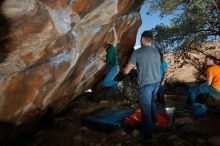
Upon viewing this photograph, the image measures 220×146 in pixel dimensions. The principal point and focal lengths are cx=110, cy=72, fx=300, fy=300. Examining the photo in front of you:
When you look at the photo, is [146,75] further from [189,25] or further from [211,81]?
[189,25]

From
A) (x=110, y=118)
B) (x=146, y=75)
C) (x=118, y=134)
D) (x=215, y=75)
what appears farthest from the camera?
(x=215, y=75)

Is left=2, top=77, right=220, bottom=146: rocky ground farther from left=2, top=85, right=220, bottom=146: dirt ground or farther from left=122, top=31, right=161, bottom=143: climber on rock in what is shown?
left=122, top=31, right=161, bottom=143: climber on rock

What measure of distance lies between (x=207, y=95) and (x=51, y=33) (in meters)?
4.61

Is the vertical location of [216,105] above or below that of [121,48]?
below

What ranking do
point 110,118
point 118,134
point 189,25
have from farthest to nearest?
1. point 189,25
2. point 110,118
3. point 118,134

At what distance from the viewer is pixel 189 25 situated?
1252cm

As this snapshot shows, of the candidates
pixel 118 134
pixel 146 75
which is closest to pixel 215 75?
pixel 146 75

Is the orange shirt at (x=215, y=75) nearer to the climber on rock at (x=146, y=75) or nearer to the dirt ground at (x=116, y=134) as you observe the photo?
the dirt ground at (x=116, y=134)

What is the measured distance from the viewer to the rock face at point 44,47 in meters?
5.08

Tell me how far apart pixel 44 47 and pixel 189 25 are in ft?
27.3

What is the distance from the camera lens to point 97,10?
6715 mm

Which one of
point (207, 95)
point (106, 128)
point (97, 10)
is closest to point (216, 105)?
point (207, 95)

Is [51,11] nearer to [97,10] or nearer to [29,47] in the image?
[29,47]

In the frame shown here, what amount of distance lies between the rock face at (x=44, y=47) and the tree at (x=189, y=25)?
5.31 m
